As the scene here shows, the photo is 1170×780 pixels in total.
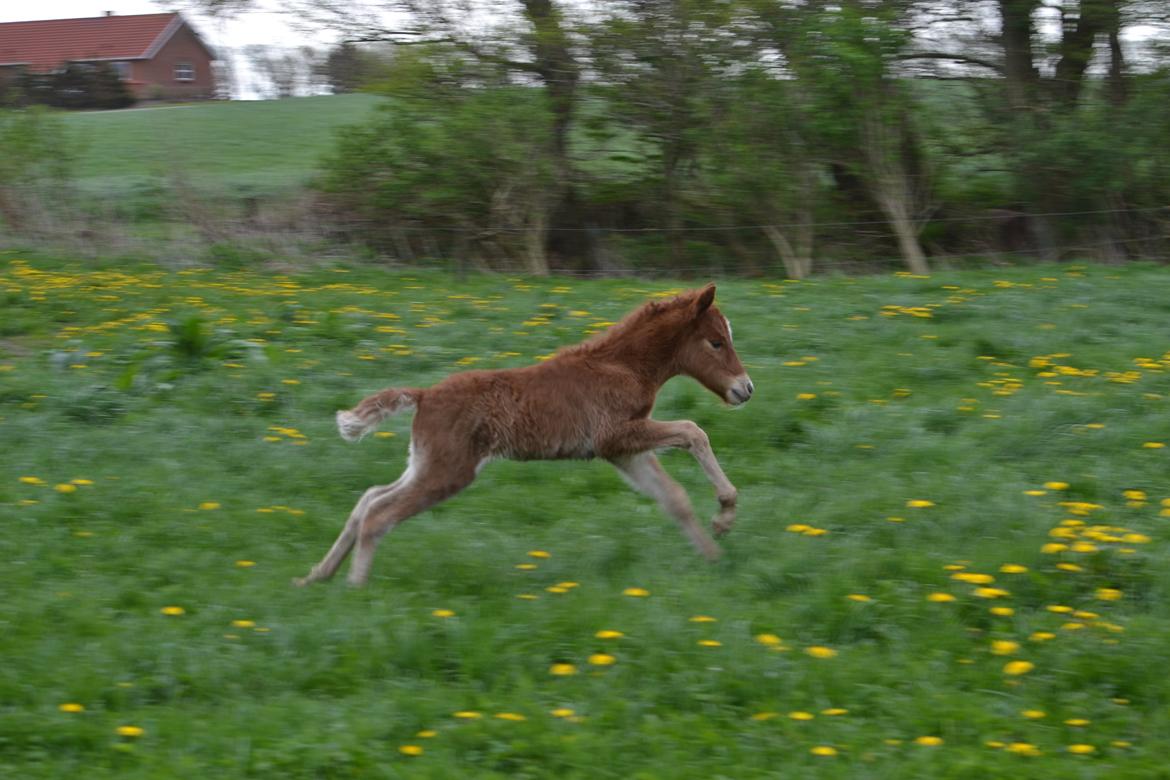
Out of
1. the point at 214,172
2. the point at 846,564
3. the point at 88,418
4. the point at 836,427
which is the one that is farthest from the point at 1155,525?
the point at 214,172

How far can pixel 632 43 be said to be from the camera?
1784 cm

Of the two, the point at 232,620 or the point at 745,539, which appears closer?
the point at 232,620

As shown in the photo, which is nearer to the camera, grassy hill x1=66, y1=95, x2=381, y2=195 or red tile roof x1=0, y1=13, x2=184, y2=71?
grassy hill x1=66, y1=95, x2=381, y2=195

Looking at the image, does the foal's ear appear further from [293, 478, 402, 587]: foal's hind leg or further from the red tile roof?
the red tile roof

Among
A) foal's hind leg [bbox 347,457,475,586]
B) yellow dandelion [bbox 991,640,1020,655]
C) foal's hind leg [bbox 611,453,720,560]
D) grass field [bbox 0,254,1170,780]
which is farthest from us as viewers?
foal's hind leg [bbox 611,453,720,560]

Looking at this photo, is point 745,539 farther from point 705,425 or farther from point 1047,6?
point 1047,6

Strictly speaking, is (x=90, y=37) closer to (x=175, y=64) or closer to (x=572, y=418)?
(x=175, y=64)

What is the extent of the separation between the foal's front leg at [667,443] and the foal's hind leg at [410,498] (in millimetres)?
793

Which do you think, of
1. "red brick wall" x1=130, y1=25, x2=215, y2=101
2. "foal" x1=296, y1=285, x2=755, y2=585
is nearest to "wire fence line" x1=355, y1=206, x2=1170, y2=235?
"foal" x1=296, y1=285, x2=755, y2=585

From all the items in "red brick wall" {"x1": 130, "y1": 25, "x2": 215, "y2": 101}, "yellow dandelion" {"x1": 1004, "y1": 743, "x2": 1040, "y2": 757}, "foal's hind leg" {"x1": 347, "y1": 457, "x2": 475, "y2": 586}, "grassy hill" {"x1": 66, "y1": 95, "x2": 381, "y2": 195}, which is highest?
"red brick wall" {"x1": 130, "y1": 25, "x2": 215, "y2": 101}

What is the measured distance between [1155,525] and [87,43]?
5266cm

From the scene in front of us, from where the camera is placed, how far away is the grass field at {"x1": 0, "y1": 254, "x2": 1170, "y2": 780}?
14.3 ft

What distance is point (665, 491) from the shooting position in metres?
6.33

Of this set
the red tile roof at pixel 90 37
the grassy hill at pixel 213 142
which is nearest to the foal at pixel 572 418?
the grassy hill at pixel 213 142
